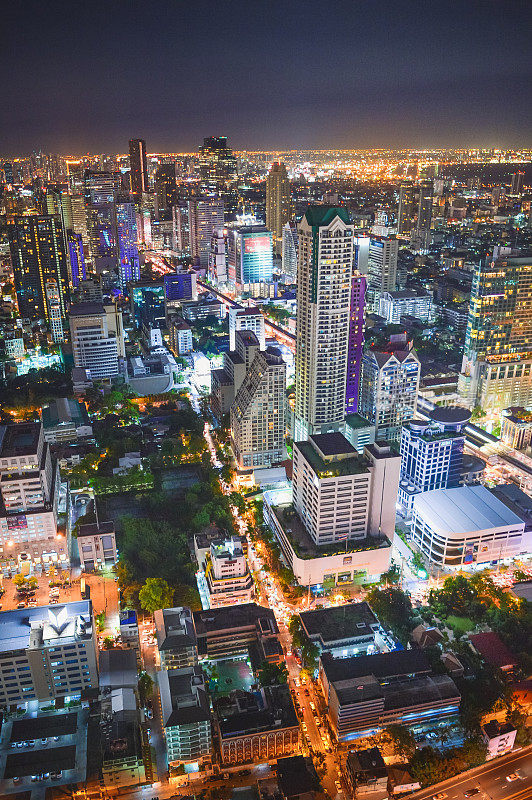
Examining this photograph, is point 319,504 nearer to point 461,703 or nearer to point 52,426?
point 461,703

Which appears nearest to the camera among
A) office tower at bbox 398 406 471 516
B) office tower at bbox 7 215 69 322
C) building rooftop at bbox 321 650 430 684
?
building rooftop at bbox 321 650 430 684

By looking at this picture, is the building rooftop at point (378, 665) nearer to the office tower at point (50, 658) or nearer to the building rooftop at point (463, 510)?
the building rooftop at point (463, 510)

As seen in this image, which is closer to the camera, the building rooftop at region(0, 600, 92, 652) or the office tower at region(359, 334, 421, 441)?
the building rooftop at region(0, 600, 92, 652)

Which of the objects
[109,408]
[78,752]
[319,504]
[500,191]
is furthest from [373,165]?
[78,752]

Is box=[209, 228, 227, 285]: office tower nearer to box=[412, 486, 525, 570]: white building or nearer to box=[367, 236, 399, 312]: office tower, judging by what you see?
box=[367, 236, 399, 312]: office tower

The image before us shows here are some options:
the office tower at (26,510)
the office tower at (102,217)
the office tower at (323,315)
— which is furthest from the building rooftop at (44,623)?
the office tower at (102,217)

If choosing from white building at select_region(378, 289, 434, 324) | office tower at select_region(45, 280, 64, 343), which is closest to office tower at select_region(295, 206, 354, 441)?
white building at select_region(378, 289, 434, 324)
